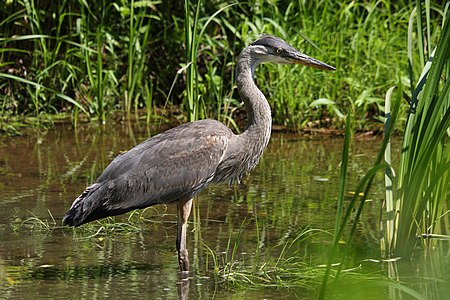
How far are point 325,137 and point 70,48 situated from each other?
2932 millimetres

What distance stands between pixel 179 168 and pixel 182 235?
41 cm

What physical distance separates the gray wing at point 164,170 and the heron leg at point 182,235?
6 cm

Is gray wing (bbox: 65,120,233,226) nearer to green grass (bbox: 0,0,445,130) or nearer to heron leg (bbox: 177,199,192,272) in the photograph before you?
heron leg (bbox: 177,199,192,272)

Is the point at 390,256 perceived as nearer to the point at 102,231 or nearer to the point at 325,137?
the point at 102,231

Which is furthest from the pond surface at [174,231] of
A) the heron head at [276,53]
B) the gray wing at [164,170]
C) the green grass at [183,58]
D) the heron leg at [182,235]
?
the heron head at [276,53]

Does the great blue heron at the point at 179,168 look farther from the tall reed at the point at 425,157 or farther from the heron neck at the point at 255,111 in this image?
the tall reed at the point at 425,157

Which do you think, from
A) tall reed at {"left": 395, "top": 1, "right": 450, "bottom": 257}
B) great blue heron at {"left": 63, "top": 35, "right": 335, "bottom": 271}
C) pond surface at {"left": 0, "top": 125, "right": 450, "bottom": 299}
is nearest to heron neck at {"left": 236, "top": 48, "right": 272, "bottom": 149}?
great blue heron at {"left": 63, "top": 35, "right": 335, "bottom": 271}

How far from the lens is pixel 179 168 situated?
241 inches

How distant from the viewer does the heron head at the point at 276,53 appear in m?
6.64

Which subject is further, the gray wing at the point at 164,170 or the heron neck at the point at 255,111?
the heron neck at the point at 255,111

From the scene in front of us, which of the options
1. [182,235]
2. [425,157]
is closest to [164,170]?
[182,235]

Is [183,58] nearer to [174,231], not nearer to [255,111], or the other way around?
[174,231]

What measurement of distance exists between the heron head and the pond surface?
1.09 m

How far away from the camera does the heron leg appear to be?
19.2 feet
